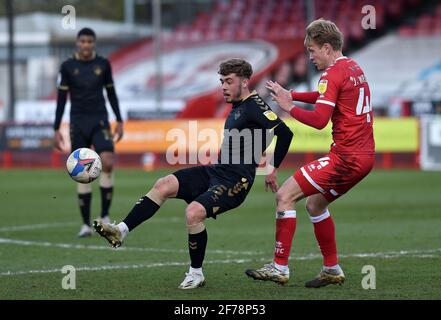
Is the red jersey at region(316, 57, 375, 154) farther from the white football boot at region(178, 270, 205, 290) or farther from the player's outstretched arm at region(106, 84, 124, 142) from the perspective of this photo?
the player's outstretched arm at region(106, 84, 124, 142)

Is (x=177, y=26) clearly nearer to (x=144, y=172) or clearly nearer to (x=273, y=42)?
(x=273, y=42)

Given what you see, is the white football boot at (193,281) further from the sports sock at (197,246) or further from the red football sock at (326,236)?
the red football sock at (326,236)

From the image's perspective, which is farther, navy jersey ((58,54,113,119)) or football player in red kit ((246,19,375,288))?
navy jersey ((58,54,113,119))

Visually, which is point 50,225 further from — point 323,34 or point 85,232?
point 323,34

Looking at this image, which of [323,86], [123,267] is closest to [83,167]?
[123,267]

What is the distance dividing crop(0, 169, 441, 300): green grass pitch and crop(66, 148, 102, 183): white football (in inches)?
33.4

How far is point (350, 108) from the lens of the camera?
8375 millimetres

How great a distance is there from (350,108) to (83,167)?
257 centimetres

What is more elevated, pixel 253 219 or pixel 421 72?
pixel 421 72

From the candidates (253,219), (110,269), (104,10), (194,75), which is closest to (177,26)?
(194,75)

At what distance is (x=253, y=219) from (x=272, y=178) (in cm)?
650

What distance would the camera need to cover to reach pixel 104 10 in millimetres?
63719

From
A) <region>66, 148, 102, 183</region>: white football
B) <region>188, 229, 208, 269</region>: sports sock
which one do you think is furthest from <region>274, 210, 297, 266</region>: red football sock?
<region>66, 148, 102, 183</region>: white football

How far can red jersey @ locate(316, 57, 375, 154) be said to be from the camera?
27.2 feet
